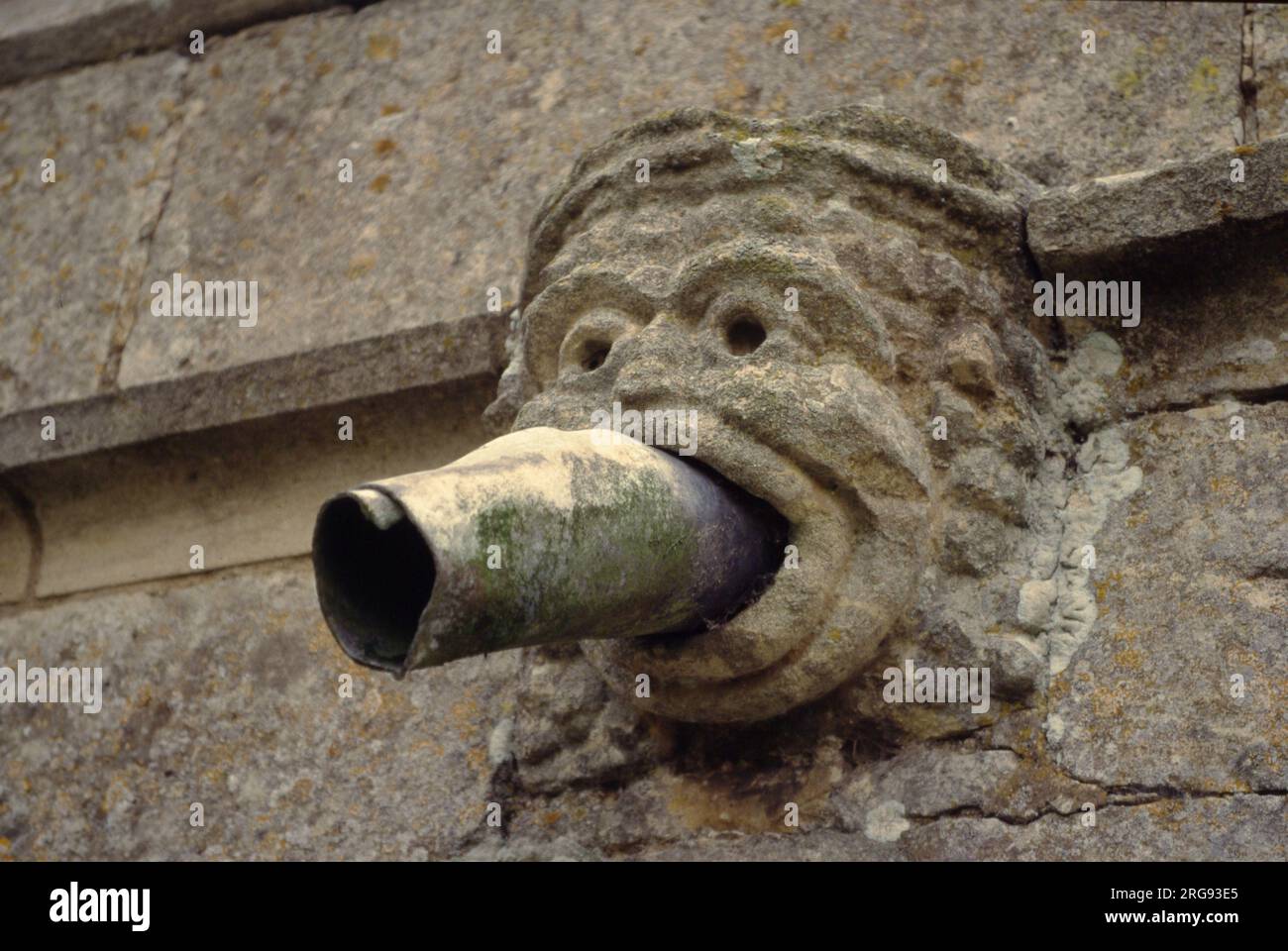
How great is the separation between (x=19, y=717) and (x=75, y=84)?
1.26 m

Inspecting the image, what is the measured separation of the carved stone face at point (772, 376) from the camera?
6.91 ft

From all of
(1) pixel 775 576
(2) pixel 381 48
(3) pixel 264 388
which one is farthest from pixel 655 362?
(2) pixel 381 48

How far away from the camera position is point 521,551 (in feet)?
5.81

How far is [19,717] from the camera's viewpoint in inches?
118

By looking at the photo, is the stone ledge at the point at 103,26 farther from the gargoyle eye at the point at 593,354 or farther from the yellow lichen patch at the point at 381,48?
the gargoyle eye at the point at 593,354

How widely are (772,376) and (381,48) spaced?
1456 millimetres

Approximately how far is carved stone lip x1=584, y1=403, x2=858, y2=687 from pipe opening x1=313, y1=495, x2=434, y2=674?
1.30 ft

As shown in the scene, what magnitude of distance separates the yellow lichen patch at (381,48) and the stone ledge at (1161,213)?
1324 millimetres

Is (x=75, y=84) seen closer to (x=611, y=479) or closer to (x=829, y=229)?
(x=829, y=229)

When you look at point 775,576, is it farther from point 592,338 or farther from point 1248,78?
point 1248,78

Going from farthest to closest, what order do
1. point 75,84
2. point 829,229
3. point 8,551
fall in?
point 75,84 → point 8,551 → point 829,229

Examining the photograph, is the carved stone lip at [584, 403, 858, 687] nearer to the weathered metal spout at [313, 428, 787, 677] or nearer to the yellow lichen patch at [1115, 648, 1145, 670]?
the weathered metal spout at [313, 428, 787, 677]

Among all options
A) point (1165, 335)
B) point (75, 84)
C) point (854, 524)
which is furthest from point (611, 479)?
point (75, 84)

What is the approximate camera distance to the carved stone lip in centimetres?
209
